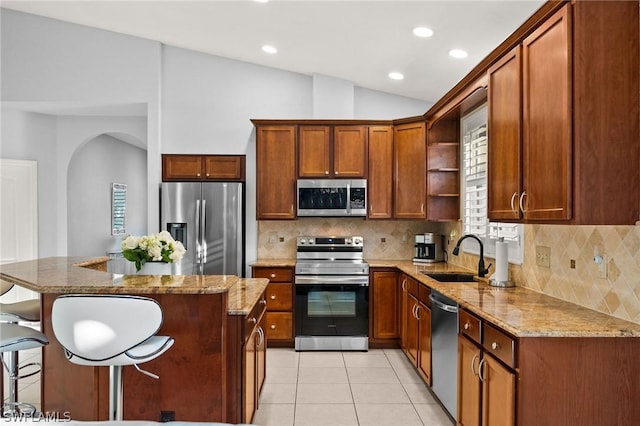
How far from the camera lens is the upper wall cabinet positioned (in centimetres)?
509

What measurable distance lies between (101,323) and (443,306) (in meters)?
2.12

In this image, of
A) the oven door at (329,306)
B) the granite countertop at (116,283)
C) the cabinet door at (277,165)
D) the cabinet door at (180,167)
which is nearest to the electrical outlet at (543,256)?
the granite countertop at (116,283)

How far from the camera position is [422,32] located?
3553 millimetres

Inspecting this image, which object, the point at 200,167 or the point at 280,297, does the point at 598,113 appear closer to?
the point at 280,297

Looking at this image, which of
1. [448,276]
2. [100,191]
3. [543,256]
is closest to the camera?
[543,256]

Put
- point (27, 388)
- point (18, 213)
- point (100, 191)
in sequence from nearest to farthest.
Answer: point (27, 388) → point (18, 213) → point (100, 191)

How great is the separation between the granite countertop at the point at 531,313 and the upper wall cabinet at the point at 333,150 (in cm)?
194

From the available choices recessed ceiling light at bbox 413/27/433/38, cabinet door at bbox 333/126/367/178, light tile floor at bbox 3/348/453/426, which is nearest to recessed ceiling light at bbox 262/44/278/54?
cabinet door at bbox 333/126/367/178

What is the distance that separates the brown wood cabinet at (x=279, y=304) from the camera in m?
4.84

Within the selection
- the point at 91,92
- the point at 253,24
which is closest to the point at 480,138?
the point at 253,24

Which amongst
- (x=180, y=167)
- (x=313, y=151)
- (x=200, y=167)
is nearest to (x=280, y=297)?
(x=313, y=151)

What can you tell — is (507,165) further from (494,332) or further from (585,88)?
(494,332)

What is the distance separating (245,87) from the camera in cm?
557

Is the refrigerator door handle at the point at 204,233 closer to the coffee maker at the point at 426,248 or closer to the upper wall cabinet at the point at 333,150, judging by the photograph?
the upper wall cabinet at the point at 333,150
